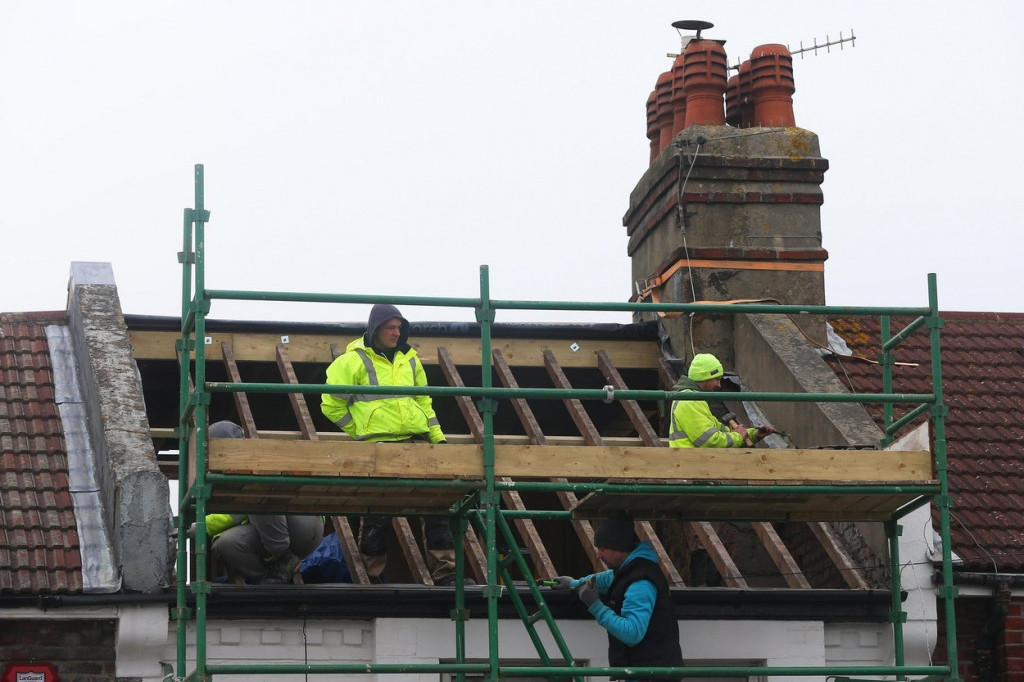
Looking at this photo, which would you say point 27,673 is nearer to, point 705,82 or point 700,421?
point 700,421

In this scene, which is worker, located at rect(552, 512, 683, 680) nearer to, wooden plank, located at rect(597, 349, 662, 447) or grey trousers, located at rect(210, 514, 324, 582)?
grey trousers, located at rect(210, 514, 324, 582)

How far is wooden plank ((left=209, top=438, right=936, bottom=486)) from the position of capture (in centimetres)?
901

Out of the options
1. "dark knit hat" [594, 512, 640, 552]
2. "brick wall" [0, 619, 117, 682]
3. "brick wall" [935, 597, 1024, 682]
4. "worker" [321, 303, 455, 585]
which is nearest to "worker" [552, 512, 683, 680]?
"dark knit hat" [594, 512, 640, 552]

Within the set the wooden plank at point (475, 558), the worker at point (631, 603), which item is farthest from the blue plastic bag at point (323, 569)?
the worker at point (631, 603)

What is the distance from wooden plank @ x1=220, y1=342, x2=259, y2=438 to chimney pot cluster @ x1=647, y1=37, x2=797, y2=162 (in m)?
4.53

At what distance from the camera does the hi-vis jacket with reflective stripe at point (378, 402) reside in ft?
33.9

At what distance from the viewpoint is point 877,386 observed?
13.0 metres

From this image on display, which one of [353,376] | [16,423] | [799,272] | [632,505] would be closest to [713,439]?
[632,505]

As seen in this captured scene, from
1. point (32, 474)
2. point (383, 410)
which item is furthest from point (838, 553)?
point (32, 474)

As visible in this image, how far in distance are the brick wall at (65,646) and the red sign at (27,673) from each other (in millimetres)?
39

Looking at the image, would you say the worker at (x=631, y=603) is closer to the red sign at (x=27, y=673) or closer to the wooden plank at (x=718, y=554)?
the wooden plank at (x=718, y=554)

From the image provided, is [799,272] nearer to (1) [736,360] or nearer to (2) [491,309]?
(1) [736,360]

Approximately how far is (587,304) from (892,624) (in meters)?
→ 2.92

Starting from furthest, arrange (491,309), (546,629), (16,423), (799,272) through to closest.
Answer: (799,272), (16,423), (546,629), (491,309)
